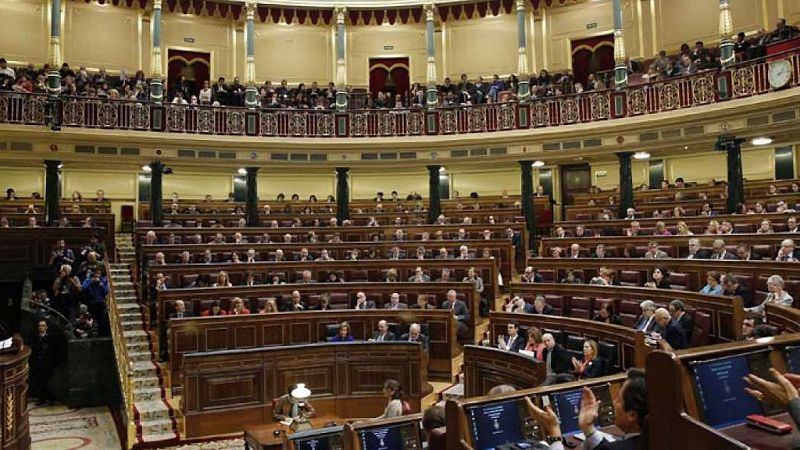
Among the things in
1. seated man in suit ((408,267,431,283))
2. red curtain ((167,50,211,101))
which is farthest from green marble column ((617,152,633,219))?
red curtain ((167,50,211,101))

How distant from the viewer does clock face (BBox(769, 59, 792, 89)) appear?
10578 mm

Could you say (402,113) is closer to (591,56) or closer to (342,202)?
(342,202)

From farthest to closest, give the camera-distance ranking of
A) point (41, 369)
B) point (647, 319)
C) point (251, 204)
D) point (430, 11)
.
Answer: point (430, 11) → point (251, 204) → point (41, 369) → point (647, 319)

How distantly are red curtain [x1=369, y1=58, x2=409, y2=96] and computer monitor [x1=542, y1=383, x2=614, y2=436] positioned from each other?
1659 cm

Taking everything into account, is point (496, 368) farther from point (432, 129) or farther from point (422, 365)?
point (432, 129)

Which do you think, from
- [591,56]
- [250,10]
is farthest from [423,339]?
[591,56]

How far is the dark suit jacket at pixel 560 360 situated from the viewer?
6.11 meters

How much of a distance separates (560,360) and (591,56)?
13544 mm

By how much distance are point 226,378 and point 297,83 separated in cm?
1314

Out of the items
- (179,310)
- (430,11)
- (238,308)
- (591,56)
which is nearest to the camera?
(179,310)

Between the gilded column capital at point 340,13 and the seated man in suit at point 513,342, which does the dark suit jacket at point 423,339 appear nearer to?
the seated man in suit at point 513,342

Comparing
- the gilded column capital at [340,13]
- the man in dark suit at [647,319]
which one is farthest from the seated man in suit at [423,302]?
the gilded column capital at [340,13]

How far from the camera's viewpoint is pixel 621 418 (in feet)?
8.41

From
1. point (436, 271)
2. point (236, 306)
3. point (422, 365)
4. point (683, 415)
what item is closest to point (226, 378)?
point (236, 306)
